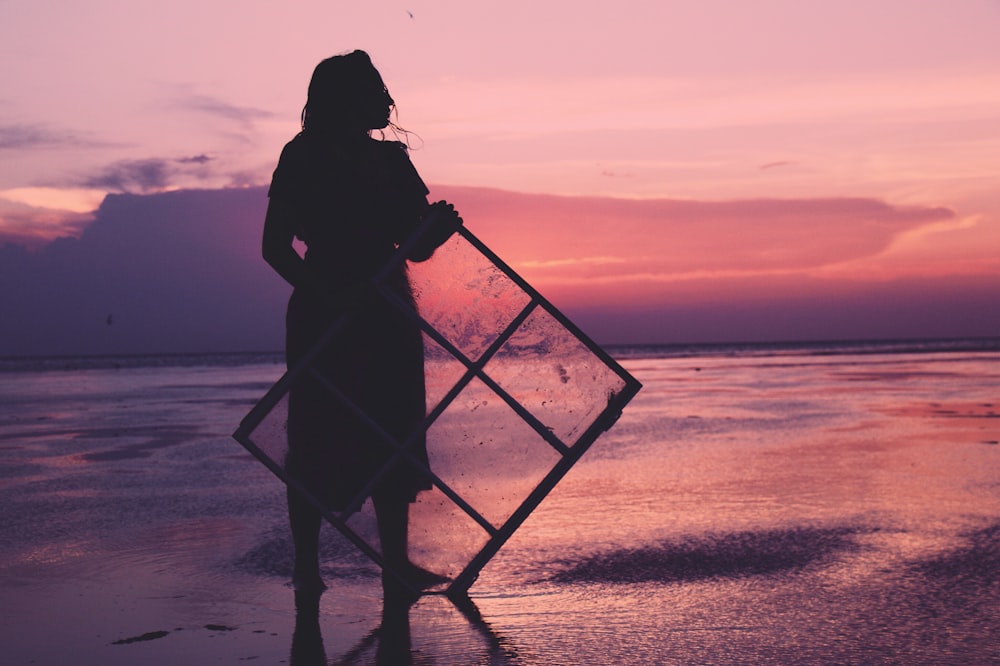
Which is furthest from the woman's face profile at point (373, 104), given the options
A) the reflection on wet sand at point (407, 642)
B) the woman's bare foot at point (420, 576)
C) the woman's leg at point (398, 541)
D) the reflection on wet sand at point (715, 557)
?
the reflection on wet sand at point (715, 557)

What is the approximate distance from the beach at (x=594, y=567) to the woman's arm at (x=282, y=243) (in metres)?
1.12

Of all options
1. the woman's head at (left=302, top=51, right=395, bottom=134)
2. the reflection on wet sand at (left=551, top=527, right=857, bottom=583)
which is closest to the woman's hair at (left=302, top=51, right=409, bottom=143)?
the woman's head at (left=302, top=51, right=395, bottom=134)

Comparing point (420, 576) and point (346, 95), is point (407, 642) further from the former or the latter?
point (346, 95)

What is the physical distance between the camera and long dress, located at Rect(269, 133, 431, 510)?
125 inches

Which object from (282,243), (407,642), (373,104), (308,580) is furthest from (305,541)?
(373,104)

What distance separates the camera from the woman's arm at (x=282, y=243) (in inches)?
127

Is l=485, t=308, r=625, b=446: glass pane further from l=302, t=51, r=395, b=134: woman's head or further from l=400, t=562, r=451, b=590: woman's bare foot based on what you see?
l=302, t=51, r=395, b=134: woman's head

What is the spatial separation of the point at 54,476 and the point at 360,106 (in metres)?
4.65

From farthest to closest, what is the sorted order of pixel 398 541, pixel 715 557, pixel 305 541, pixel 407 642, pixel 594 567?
1. pixel 715 557
2. pixel 594 567
3. pixel 305 541
4. pixel 398 541
5. pixel 407 642

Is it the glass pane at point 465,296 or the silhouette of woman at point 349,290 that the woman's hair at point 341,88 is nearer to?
the silhouette of woman at point 349,290

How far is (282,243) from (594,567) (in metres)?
1.70

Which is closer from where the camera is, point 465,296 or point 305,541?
point 465,296

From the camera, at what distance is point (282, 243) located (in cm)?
328

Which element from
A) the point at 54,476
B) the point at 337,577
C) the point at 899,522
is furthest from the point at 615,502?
the point at 54,476
